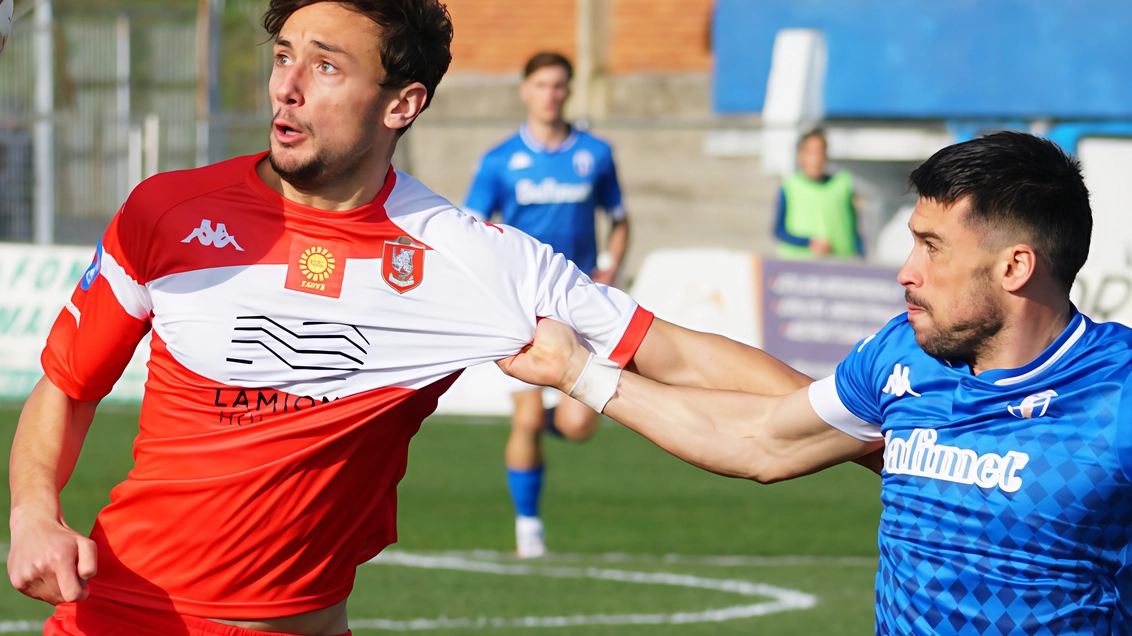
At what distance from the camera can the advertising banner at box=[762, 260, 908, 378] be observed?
515 inches

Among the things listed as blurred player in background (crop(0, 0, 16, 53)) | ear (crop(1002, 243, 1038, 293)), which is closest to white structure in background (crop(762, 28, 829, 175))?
ear (crop(1002, 243, 1038, 293))

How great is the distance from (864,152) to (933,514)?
1657cm

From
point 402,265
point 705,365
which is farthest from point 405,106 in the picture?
point 705,365

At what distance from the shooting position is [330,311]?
3373mm

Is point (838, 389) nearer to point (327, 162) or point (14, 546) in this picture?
point (327, 162)

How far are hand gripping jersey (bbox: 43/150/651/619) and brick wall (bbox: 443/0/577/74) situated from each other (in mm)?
24992

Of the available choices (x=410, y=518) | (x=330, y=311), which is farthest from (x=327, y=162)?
(x=410, y=518)

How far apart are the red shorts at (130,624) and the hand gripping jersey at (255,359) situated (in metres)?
0.02

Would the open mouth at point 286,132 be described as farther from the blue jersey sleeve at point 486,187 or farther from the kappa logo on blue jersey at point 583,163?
the kappa logo on blue jersey at point 583,163

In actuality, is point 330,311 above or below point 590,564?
above

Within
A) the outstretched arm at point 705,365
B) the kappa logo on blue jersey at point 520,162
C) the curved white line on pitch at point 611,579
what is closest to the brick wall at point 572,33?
the kappa logo on blue jersey at point 520,162

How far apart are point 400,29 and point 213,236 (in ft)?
2.01

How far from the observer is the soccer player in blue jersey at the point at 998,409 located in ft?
10.4

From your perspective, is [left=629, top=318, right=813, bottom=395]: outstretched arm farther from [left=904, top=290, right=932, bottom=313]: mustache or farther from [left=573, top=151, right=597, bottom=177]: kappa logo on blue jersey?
[left=573, top=151, right=597, bottom=177]: kappa logo on blue jersey
